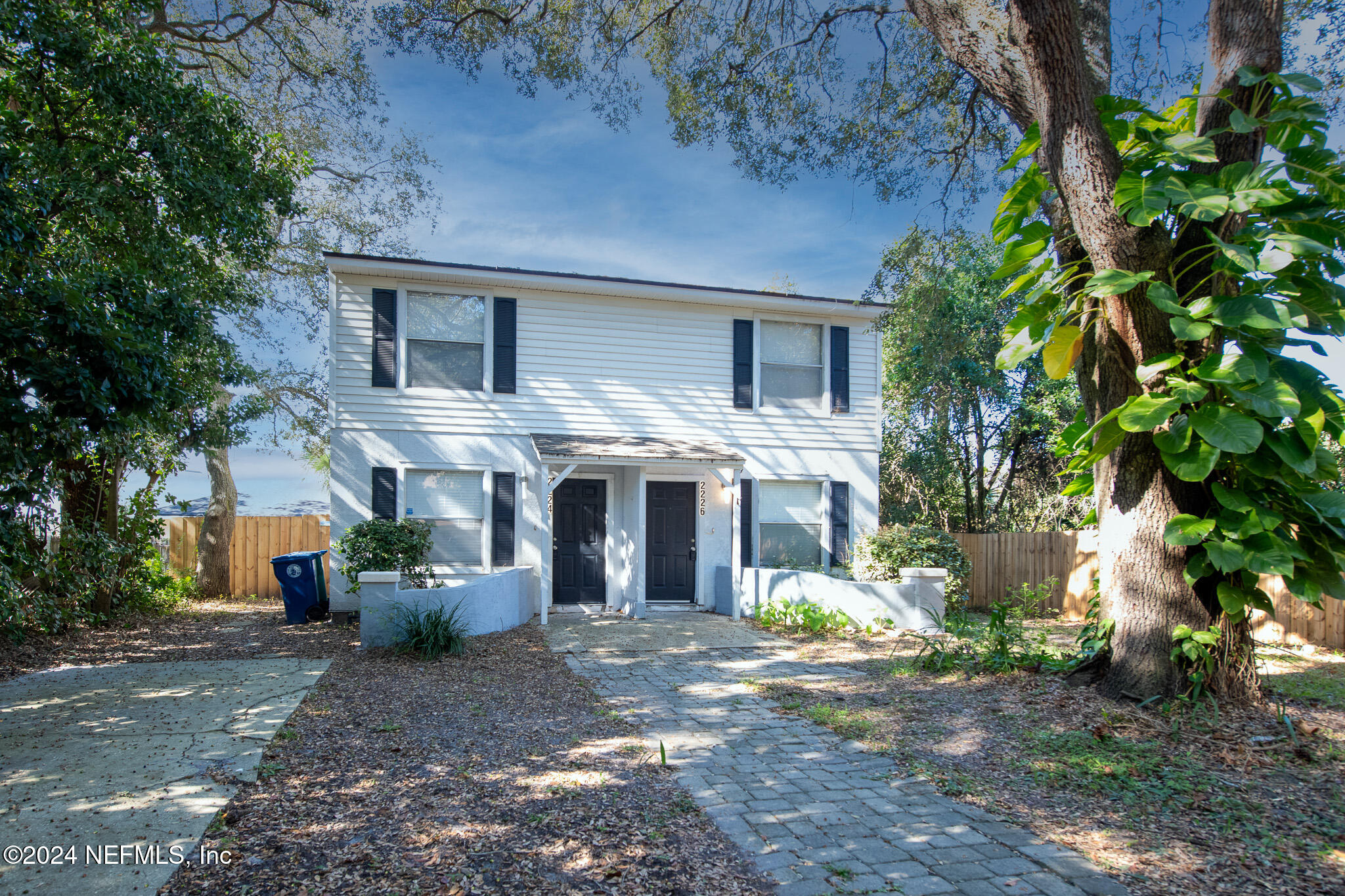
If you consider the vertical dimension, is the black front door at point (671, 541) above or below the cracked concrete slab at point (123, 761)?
above

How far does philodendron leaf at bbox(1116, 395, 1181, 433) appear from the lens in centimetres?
447

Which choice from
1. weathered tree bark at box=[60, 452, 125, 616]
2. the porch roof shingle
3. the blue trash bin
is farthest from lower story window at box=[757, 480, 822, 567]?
weathered tree bark at box=[60, 452, 125, 616]

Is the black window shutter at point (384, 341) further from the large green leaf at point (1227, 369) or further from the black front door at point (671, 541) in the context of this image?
the large green leaf at point (1227, 369)

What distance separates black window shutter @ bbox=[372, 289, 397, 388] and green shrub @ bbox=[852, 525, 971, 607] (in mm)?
7400

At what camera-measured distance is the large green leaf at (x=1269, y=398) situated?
4.24 meters

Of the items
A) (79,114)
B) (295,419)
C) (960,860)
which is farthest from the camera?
(295,419)

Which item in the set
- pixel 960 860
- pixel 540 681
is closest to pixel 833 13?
pixel 540 681

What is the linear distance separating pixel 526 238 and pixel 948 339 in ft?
42.8

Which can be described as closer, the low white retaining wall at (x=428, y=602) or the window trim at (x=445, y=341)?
the low white retaining wall at (x=428, y=602)

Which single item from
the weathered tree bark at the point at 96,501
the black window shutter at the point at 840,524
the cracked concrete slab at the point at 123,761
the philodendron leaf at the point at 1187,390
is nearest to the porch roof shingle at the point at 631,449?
the black window shutter at the point at 840,524

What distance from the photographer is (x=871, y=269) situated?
10.8 metres

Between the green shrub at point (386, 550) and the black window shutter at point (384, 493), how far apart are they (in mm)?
626

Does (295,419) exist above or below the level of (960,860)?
above

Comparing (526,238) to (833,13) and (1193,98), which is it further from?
(1193,98)
